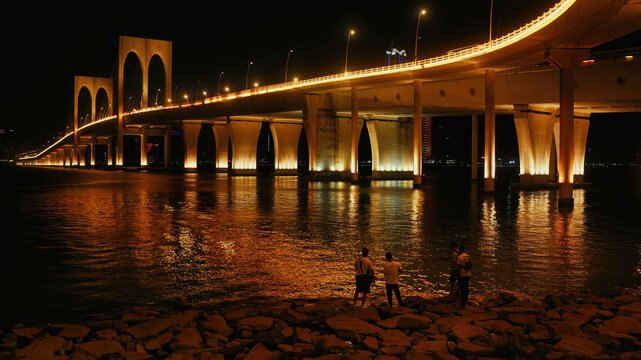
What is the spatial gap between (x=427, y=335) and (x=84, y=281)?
27.9 feet

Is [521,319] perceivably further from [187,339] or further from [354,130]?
[354,130]

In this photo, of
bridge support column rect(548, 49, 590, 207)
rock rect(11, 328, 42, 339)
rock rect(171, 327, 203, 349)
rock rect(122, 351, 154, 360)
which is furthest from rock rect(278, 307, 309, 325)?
bridge support column rect(548, 49, 590, 207)

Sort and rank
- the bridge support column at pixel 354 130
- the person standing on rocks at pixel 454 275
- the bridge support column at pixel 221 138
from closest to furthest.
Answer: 1. the person standing on rocks at pixel 454 275
2. the bridge support column at pixel 354 130
3. the bridge support column at pixel 221 138

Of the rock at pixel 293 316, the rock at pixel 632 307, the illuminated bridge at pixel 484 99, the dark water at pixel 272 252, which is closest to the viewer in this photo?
the rock at pixel 293 316

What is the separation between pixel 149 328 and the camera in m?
9.59

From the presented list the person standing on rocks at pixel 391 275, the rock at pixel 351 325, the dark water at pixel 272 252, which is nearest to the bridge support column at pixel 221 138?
the dark water at pixel 272 252

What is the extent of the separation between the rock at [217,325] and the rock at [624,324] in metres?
6.42

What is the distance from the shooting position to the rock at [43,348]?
8391mm

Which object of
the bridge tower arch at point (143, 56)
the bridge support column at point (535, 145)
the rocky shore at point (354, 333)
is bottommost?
the rocky shore at point (354, 333)

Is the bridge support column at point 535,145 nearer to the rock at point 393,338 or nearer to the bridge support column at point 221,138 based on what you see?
the rock at point 393,338

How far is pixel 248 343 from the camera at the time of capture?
914 centimetres

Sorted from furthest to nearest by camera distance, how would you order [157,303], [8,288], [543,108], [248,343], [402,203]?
[543,108], [402,203], [8,288], [157,303], [248,343]

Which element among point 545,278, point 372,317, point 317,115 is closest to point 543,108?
point 317,115

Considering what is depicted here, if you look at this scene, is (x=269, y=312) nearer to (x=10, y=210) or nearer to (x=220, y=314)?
(x=220, y=314)
